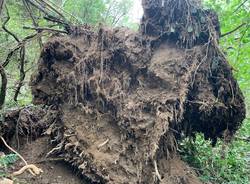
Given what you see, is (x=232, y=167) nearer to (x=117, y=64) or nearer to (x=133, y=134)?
(x=133, y=134)

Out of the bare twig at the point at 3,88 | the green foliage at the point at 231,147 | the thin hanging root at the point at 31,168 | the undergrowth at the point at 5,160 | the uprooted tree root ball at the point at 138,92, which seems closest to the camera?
the undergrowth at the point at 5,160

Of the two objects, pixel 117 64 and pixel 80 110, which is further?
pixel 117 64

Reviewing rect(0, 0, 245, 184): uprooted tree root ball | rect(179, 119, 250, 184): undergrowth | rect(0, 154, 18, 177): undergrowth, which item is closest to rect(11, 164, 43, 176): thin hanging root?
rect(0, 154, 18, 177): undergrowth

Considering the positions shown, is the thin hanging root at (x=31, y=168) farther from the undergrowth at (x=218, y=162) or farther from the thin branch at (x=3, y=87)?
the undergrowth at (x=218, y=162)

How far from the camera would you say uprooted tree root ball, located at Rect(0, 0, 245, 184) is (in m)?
5.57

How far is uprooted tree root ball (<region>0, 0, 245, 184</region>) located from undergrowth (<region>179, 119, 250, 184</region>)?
2.17 ft

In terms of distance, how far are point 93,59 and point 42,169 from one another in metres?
2.34

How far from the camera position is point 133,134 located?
5.71 m

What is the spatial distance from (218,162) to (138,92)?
271 centimetres

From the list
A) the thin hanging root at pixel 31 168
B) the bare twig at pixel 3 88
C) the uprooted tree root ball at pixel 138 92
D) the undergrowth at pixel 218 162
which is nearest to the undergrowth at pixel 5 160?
the thin hanging root at pixel 31 168

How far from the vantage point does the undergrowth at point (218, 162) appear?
21.6 feet

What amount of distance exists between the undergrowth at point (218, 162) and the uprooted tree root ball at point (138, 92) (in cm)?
66

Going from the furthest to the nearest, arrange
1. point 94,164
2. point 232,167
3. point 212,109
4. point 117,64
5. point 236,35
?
point 236,35 < point 232,167 < point 117,64 < point 212,109 < point 94,164

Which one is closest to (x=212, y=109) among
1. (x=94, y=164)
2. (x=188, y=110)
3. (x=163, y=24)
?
(x=188, y=110)
